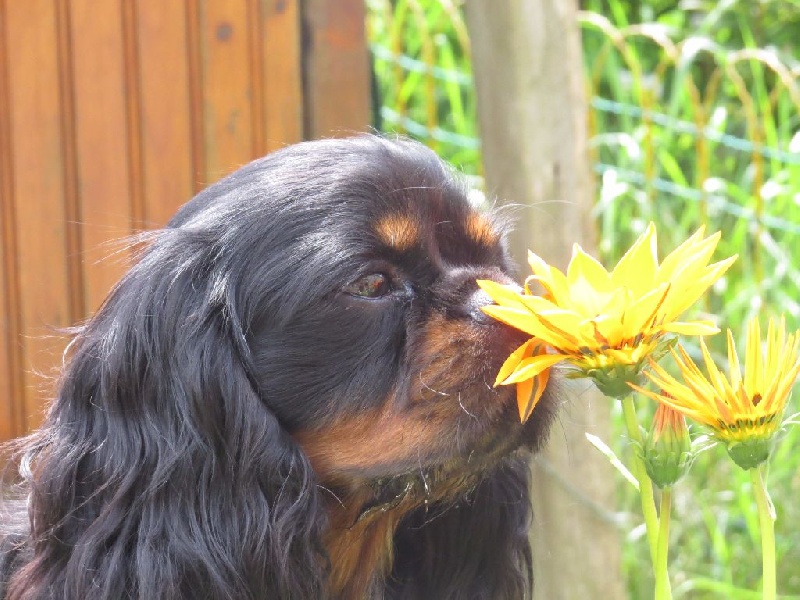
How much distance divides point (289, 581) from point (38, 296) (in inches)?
71.4

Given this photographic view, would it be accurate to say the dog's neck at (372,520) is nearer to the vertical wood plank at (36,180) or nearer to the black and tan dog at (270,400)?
the black and tan dog at (270,400)

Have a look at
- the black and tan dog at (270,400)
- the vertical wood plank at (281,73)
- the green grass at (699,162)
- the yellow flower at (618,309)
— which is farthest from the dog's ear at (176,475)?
the vertical wood plank at (281,73)

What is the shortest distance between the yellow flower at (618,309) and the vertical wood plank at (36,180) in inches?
98.2

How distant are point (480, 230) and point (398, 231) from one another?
0.24 metres

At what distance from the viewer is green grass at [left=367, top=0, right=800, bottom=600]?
12.4 ft

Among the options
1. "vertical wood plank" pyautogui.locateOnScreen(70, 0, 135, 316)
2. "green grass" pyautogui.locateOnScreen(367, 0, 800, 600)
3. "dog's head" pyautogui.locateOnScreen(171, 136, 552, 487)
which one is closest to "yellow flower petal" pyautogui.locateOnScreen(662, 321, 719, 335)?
"dog's head" pyautogui.locateOnScreen(171, 136, 552, 487)

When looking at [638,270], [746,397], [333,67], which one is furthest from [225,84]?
[746,397]

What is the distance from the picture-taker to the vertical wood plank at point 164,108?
3.37 metres

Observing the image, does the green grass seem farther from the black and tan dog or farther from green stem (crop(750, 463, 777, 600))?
green stem (crop(750, 463, 777, 600))

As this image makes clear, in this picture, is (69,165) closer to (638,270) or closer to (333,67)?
(333,67)

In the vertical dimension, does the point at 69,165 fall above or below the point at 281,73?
below

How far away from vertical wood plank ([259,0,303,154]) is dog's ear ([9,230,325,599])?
5.45ft

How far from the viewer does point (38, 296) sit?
3342 millimetres

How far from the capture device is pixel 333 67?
11.6 ft
